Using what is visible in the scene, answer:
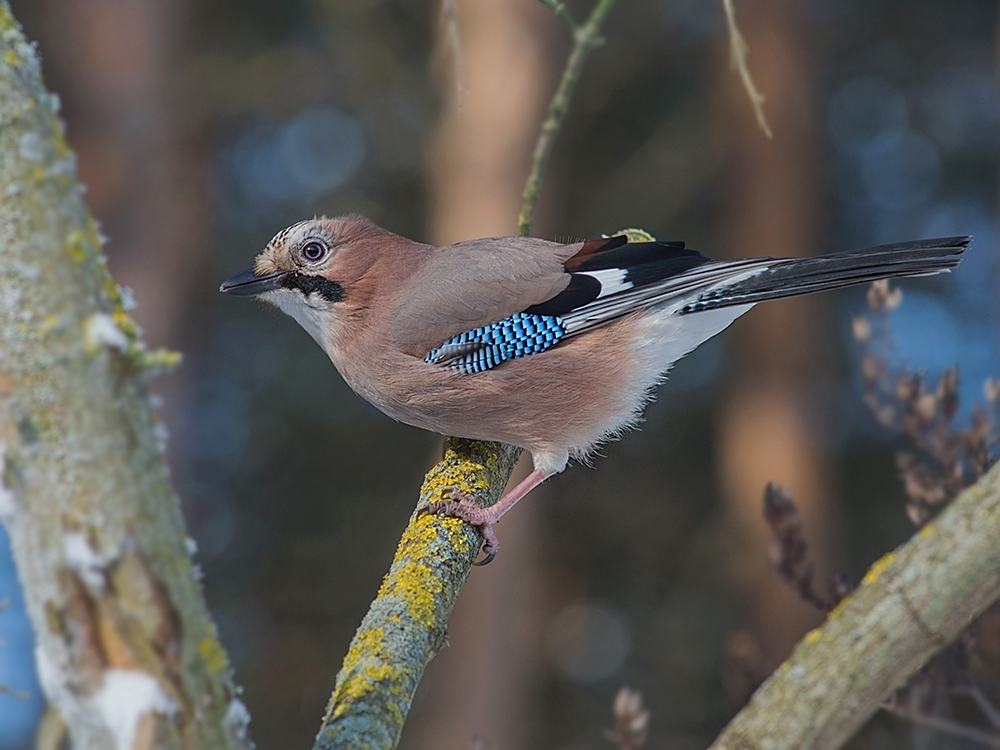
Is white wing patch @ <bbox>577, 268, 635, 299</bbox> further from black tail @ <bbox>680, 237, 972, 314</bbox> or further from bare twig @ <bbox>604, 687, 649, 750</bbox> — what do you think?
bare twig @ <bbox>604, 687, 649, 750</bbox>

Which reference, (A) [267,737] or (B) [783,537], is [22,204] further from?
(A) [267,737]

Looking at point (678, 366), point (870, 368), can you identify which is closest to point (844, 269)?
point (870, 368)

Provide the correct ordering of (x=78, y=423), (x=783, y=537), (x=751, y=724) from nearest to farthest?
(x=78, y=423), (x=751, y=724), (x=783, y=537)

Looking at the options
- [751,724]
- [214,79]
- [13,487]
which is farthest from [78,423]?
[214,79]

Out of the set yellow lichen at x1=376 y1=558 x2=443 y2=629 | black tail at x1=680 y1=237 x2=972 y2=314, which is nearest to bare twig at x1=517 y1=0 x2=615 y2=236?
black tail at x1=680 y1=237 x2=972 y2=314

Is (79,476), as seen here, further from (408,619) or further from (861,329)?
(861,329)

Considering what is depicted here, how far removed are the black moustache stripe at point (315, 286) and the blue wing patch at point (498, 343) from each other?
0.49 m

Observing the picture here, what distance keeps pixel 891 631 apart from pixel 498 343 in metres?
2.51

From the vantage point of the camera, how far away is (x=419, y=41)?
1160 centimetres

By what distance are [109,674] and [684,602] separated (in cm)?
1116

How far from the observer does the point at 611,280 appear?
3932 mm

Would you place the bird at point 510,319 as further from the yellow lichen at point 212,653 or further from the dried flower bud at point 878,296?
the yellow lichen at point 212,653

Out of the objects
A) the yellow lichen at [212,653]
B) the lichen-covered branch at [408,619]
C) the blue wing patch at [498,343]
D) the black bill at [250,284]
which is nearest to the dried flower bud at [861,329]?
the blue wing patch at [498,343]

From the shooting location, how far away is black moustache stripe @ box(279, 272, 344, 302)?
3.93 m
